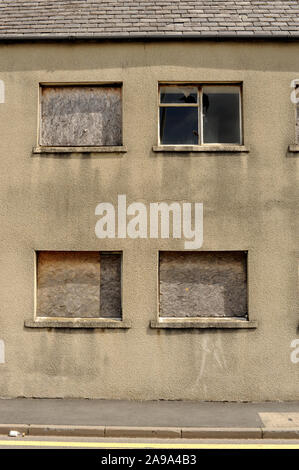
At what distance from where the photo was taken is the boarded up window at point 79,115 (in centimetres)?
844

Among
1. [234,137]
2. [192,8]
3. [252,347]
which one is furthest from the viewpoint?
[192,8]

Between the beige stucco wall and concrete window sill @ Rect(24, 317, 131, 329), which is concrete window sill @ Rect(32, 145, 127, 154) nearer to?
the beige stucco wall

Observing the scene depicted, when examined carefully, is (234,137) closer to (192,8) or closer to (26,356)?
(192,8)

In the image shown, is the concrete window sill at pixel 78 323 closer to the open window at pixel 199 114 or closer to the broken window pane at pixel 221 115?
the open window at pixel 199 114

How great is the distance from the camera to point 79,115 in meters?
8.52

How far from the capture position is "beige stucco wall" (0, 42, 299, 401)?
785cm

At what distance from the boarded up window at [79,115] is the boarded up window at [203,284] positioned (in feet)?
9.70

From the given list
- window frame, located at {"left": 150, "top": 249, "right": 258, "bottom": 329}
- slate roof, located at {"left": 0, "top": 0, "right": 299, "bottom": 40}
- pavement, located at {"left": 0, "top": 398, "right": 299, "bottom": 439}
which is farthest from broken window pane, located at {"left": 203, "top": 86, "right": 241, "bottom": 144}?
pavement, located at {"left": 0, "top": 398, "right": 299, "bottom": 439}

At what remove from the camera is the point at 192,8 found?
906 cm

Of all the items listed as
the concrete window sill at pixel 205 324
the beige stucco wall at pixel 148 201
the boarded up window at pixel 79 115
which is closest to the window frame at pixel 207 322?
the concrete window sill at pixel 205 324

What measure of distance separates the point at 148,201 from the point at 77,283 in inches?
88.8

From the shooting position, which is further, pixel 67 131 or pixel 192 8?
pixel 192 8

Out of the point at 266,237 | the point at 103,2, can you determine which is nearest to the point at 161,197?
the point at 266,237

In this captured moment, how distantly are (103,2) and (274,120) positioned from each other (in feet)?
16.4
